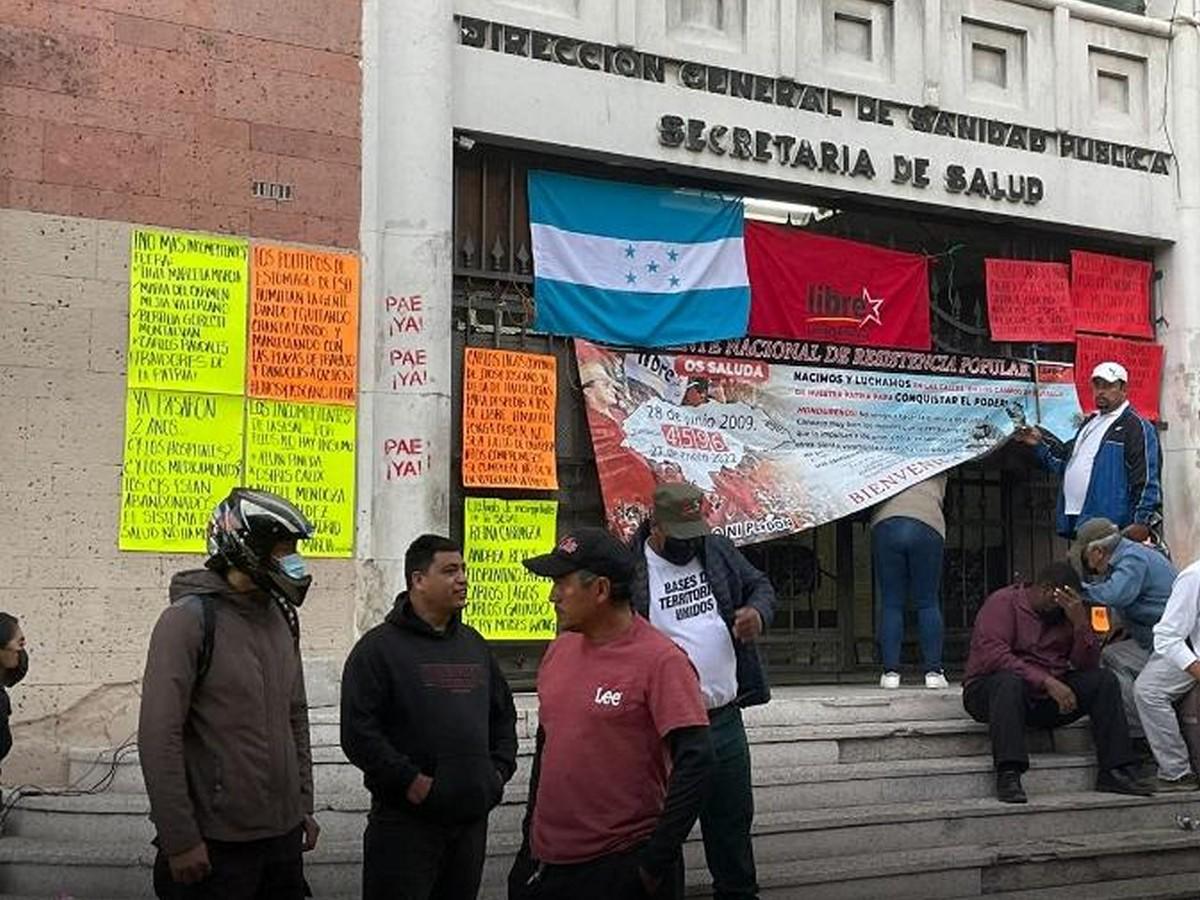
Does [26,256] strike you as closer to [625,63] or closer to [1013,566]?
[625,63]

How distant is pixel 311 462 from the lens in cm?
815

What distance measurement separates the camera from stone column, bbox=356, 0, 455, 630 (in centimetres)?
833

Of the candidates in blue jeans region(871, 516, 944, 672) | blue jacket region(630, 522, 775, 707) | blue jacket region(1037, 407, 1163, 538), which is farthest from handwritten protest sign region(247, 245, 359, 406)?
blue jacket region(1037, 407, 1163, 538)

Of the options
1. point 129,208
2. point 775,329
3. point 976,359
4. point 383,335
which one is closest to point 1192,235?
point 976,359

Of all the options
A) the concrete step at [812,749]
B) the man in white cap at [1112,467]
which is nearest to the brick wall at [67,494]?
the concrete step at [812,749]

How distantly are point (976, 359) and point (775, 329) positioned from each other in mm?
1718

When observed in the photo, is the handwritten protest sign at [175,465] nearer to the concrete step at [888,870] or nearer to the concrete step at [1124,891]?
the concrete step at [888,870]

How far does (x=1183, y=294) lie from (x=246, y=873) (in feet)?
30.6

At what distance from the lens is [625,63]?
935 centimetres

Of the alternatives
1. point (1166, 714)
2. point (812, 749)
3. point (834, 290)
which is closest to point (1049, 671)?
point (1166, 714)

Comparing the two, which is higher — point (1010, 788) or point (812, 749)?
point (812, 749)

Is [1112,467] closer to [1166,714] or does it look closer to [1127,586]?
[1127,586]

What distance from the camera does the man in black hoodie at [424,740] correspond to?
15.9 ft

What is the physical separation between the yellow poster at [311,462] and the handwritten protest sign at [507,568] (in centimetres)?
89
